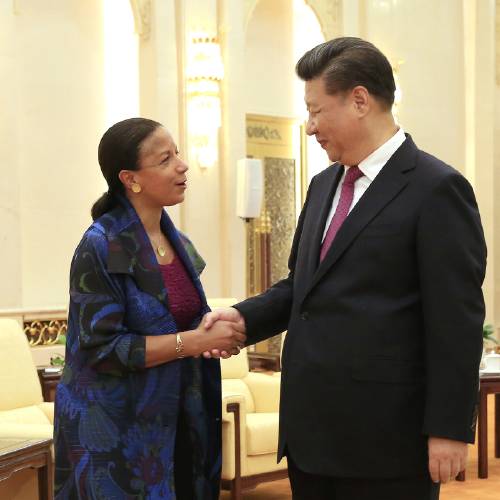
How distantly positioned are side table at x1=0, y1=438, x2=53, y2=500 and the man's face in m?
2.03

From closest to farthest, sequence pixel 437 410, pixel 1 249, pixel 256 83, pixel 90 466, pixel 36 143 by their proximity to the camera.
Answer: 1. pixel 437 410
2. pixel 90 466
3. pixel 1 249
4. pixel 36 143
5. pixel 256 83

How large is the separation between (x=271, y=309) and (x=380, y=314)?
546 millimetres

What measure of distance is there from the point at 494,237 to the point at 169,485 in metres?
8.31

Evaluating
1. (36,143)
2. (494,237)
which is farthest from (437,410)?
(494,237)

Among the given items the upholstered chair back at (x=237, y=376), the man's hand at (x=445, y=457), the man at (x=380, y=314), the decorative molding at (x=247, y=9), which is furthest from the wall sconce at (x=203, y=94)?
the man's hand at (x=445, y=457)

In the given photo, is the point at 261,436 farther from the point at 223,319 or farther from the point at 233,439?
the point at 223,319

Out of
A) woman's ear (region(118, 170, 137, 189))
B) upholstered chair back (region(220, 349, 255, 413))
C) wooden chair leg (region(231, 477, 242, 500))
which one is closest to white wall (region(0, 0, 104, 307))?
upholstered chair back (region(220, 349, 255, 413))

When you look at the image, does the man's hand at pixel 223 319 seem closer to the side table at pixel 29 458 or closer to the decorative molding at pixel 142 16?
the side table at pixel 29 458

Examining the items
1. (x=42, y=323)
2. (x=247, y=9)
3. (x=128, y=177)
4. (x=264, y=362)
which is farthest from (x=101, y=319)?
(x=247, y=9)

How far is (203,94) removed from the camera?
774 centimetres

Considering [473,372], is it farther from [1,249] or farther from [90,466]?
[1,249]

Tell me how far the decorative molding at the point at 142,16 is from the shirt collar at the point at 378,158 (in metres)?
5.60

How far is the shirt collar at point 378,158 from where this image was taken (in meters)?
2.31

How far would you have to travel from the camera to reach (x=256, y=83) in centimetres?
882
